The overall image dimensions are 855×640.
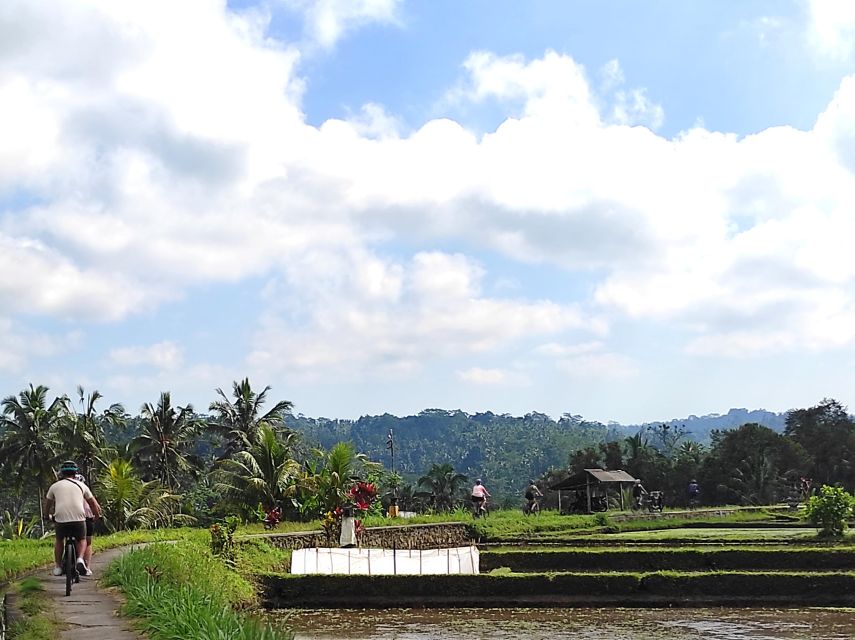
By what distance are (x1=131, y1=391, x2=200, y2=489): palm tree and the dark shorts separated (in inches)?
1460

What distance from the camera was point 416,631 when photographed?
14.9 m

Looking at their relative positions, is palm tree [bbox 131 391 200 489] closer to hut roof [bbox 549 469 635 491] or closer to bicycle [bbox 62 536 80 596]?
hut roof [bbox 549 469 635 491]

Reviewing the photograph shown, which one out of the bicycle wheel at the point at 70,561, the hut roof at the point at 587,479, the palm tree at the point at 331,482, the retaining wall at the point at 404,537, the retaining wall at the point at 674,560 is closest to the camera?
the bicycle wheel at the point at 70,561

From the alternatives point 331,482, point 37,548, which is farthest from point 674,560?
point 37,548

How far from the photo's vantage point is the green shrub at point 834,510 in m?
24.3

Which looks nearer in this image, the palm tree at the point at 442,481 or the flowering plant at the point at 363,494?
the flowering plant at the point at 363,494

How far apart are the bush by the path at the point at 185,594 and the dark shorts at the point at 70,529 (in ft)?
2.65

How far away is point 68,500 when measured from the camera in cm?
1098

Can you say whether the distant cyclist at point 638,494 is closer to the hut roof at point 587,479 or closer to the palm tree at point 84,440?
the hut roof at point 587,479

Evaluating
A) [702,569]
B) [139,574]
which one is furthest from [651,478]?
[139,574]

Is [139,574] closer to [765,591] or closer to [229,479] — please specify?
[765,591]

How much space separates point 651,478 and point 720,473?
8.48m

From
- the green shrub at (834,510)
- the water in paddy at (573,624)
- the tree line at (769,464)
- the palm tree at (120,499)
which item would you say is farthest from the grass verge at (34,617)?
the tree line at (769,464)

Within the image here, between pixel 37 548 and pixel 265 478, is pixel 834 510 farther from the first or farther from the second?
pixel 37 548
